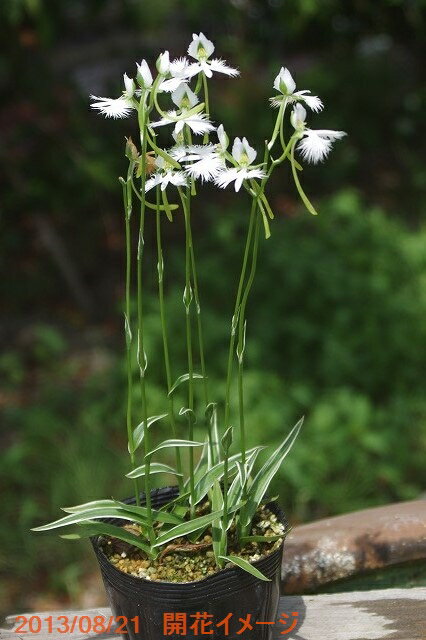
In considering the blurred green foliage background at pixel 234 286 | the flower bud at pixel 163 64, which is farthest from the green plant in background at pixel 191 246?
the blurred green foliage background at pixel 234 286

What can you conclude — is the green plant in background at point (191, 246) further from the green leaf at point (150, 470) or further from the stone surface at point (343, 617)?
the stone surface at point (343, 617)

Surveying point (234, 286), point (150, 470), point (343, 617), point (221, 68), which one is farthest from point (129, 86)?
point (234, 286)

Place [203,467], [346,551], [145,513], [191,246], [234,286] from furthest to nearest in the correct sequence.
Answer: [234,286], [346,551], [203,467], [145,513], [191,246]

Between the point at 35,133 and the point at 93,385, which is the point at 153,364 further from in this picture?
the point at 35,133

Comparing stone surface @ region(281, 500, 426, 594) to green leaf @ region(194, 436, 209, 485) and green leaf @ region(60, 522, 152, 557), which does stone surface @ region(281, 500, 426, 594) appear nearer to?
green leaf @ region(194, 436, 209, 485)

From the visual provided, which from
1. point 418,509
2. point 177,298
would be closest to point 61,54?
point 177,298

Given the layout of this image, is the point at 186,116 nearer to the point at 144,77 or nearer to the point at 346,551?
the point at 144,77

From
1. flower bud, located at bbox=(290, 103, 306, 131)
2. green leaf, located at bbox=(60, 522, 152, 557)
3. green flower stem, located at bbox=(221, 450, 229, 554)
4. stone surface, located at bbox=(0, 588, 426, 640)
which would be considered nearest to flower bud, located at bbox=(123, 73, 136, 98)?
flower bud, located at bbox=(290, 103, 306, 131)
